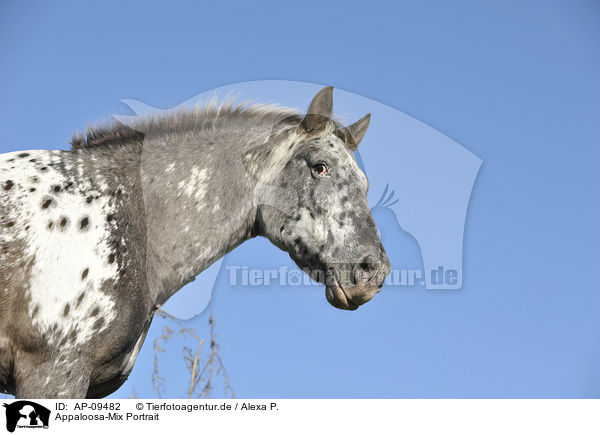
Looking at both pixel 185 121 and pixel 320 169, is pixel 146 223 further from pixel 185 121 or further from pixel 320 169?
pixel 320 169

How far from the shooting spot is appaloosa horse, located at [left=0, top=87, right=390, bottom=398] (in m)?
3.90

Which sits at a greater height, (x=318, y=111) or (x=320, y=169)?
(x=318, y=111)

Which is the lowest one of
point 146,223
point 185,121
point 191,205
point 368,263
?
point 368,263

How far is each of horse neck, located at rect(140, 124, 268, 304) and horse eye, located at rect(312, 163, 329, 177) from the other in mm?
554

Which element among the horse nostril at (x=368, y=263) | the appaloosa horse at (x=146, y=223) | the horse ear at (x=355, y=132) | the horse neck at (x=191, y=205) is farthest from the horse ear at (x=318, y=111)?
the horse nostril at (x=368, y=263)

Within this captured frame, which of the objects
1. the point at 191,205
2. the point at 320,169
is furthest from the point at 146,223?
the point at 320,169

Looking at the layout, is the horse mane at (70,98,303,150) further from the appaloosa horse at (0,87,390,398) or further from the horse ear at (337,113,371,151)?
the horse ear at (337,113,371,151)

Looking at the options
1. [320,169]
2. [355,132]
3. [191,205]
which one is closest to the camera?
[191,205]

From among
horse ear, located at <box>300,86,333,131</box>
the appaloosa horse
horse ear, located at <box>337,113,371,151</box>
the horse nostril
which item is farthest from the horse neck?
the horse nostril

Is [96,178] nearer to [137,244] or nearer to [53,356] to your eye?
[137,244]

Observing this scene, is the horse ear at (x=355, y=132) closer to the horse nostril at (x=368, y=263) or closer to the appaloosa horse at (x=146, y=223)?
the appaloosa horse at (x=146, y=223)

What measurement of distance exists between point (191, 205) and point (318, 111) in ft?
4.55

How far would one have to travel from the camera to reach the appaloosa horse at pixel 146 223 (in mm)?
3902

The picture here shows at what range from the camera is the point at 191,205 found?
4.67 meters
